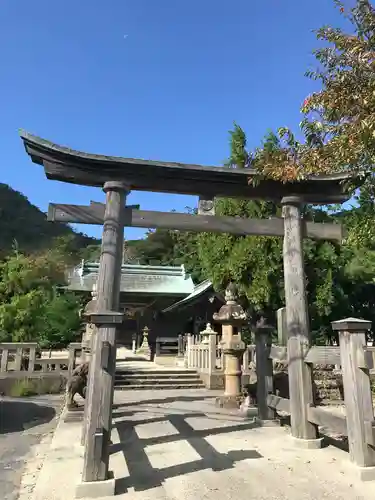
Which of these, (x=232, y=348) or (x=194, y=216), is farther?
(x=232, y=348)

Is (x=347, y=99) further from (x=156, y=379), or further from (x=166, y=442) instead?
(x=156, y=379)

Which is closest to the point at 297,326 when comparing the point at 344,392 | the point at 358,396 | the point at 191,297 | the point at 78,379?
the point at 344,392

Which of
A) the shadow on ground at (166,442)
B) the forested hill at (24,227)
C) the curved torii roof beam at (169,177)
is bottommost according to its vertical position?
the shadow on ground at (166,442)

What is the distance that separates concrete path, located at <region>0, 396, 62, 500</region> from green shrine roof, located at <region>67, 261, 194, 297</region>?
11091 millimetres

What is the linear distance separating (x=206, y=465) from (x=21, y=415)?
671cm

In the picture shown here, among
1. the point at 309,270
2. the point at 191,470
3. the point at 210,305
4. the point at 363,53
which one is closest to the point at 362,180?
the point at 363,53

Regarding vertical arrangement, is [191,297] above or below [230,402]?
above

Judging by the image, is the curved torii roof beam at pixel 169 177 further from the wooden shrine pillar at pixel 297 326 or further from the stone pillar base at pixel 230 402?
the stone pillar base at pixel 230 402

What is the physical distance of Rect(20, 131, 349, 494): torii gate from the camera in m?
5.34

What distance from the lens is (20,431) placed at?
7.67 m

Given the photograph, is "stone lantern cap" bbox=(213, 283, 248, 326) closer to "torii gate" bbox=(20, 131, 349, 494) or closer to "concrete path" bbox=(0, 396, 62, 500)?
"torii gate" bbox=(20, 131, 349, 494)

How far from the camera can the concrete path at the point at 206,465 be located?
12.3 ft

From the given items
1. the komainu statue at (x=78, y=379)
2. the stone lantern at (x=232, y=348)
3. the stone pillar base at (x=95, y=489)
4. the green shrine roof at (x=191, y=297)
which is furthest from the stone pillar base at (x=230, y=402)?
the green shrine roof at (x=191, y=297)

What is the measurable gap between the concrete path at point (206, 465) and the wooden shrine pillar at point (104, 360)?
36cm
